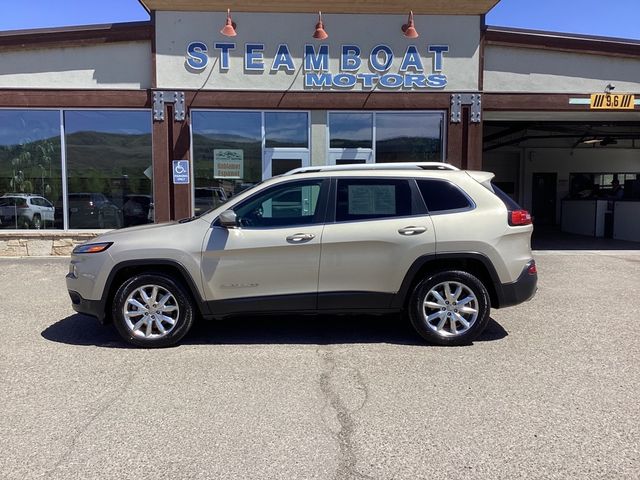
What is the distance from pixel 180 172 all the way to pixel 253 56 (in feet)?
9.52

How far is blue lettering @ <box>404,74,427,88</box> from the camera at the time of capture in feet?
36.2

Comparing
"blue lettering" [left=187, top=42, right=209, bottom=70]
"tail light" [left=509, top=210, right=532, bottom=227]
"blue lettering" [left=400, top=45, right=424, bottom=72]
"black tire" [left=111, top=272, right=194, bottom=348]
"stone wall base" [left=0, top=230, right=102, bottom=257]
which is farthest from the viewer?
"stone wall base" [left=0, top=230, right=102, bottom=257]

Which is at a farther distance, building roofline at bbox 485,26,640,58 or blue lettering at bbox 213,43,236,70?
building roofline at bbox 485,26,640,58

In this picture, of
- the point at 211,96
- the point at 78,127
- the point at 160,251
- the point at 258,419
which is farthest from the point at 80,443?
the point at 78,127

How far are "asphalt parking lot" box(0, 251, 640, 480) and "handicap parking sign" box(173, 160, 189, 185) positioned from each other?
506 centimetres

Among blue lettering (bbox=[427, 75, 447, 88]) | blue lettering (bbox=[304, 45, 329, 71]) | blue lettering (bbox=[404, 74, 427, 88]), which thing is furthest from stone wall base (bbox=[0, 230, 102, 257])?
blue lettering (bbox=[427, 75, 447, 88])

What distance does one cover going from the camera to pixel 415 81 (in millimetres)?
11047

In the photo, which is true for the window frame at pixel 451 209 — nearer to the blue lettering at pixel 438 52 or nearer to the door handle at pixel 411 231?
the door handle at pixel 411 231

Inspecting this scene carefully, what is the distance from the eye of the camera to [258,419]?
3.65 metres

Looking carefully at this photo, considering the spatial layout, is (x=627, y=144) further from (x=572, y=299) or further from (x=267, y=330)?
(x=267, y=330)

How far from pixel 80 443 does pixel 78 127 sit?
30.8 ft

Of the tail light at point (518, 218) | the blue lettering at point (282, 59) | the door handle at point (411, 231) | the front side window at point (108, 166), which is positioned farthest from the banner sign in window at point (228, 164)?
the tail light at point (518, 218)

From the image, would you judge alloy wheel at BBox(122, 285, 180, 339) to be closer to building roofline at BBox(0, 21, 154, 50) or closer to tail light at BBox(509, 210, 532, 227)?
tail light at BBox(509, 210, 532, 227)

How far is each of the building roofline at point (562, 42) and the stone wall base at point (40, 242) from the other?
31.8 ft
